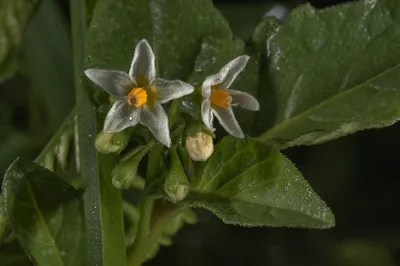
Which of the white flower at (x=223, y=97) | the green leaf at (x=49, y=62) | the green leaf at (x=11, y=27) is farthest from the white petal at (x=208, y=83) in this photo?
the green leaf at (x=49, y=62)

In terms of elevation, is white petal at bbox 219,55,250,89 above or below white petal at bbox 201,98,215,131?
above

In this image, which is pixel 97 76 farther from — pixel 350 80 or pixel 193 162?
pixel 350 80

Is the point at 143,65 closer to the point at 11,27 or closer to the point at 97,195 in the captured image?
the point at 97,195

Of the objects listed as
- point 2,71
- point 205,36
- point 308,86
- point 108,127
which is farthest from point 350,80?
point 2,71

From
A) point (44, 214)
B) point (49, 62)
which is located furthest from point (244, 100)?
point (49, 62)

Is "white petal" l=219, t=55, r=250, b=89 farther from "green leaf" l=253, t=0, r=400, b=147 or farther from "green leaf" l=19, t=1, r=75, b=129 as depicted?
"green leaf" l=19, t=1, r=75, b=129

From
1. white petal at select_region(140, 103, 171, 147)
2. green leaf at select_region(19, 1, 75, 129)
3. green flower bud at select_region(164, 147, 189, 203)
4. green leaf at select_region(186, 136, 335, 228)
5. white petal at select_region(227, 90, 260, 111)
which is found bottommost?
green leaf at select_region(19, 1, 75, 129)

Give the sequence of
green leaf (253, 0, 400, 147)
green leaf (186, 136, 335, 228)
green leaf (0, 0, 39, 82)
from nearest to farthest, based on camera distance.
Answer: green leaf (186, 136, 335, 228) < green leaf (253, 0, 400, 147) < green leaf (0, 0, 39, 82)

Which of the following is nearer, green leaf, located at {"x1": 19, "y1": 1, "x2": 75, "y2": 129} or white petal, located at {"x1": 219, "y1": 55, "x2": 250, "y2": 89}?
white petal, located at {"x1": 219, "y1": 55, "x2": 250, "y2": 89}

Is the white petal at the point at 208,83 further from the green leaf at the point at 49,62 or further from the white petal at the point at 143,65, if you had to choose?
the green leaf at the point at 49,62

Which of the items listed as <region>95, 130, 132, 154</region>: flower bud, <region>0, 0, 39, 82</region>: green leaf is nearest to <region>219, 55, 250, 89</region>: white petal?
<region>95, 130, 132, 154</region>: flower bud

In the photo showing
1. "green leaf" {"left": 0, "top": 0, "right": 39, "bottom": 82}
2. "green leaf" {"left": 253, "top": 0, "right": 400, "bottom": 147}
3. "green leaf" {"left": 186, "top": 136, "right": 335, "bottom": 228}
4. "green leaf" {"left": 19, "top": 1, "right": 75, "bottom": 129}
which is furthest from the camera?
"green leaf" {"left": 19, "top": 1, "right": 75, "bottom": 129}
